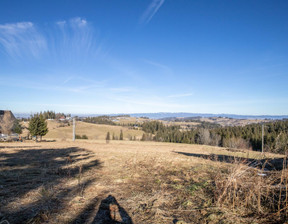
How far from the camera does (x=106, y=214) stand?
3.23m

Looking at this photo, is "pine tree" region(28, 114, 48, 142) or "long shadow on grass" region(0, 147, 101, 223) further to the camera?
"pine tree" region(28, 114, 48, 142)

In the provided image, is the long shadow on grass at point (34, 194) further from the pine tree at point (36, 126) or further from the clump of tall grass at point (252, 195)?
the pine tree at point (36, 126)

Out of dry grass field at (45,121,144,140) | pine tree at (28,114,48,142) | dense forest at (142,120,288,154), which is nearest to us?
pine tree at (28,114,48,142)

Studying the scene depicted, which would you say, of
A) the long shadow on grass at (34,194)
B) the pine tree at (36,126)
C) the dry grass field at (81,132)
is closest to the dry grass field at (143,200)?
the long shadow on grass at (34,194)

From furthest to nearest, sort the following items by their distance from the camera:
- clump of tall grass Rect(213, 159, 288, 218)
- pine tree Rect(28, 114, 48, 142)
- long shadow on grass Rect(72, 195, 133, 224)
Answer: pine tree Rect(28, 114, 48, 142) < clump of tall grass Rect(213, 159, 288, 218) < long shadow on grass Rect(72, 195, 133, 224)

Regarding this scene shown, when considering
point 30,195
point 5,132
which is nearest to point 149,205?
point 30,195

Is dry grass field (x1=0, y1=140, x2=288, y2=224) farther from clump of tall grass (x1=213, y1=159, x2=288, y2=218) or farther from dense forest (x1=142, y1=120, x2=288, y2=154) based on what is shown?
dense forest (x1=142, y1=120, x2=288, y2=154)

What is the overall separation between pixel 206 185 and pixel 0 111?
162 ft

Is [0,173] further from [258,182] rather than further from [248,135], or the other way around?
[248,135]

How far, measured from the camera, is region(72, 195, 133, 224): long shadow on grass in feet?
9.80

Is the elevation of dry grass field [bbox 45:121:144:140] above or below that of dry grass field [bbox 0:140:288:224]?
below

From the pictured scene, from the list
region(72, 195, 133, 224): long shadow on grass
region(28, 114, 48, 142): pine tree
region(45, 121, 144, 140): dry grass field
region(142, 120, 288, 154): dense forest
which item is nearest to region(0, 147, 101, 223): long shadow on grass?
region(72, 195, 133, 224): long shadow on grass

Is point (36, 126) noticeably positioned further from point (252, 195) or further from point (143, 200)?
point (252, 195)

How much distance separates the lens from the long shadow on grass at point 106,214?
2986 mm
